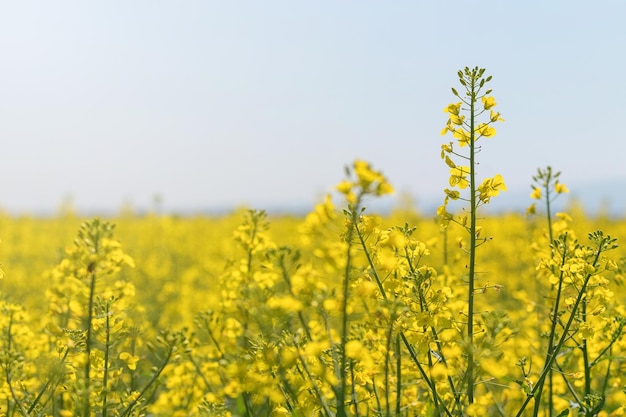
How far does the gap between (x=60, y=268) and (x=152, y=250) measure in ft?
48.7

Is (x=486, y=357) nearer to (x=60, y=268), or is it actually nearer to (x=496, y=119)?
(x=496, y=119)

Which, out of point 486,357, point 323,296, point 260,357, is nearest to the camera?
point 323,296

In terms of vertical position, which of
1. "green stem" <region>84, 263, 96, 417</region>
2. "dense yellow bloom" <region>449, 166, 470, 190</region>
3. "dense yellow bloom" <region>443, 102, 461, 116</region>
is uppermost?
"dense yellow bloom" <region>443, 102, 461, 116</region>

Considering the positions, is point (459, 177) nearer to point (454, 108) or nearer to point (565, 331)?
point (454, 108)

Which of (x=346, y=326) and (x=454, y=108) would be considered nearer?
(x=346, y=326)

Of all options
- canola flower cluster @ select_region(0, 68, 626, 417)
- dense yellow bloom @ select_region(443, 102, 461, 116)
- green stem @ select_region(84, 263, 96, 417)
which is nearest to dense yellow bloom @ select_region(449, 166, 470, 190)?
canola flower cluster @ select_region(0, 68, 626, 417)

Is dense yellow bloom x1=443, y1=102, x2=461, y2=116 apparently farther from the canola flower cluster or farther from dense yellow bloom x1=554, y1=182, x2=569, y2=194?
dense yellow bloom x1=554, y1=182, x2=569, y2=194

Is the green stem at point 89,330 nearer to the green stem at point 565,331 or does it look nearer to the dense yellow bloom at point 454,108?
the dense yellow bloom at point 454,108

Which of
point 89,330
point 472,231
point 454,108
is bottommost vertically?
point 89,330

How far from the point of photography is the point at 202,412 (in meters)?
2.96

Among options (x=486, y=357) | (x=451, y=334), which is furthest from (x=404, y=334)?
(x=486, y=357)

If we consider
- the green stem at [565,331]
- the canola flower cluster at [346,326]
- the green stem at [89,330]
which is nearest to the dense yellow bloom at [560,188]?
the canola flower cluster at [346,326]

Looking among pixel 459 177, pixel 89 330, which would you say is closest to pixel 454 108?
pixel 459 177

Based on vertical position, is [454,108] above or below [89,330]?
above
